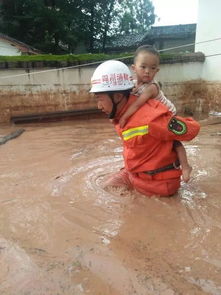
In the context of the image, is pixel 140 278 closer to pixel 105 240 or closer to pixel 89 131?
pixel 105 240

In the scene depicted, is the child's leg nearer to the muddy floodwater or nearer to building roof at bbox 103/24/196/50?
the muddy floodwater

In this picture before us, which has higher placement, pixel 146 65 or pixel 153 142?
pixel 146 65

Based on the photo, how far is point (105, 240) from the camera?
2363 millimetres

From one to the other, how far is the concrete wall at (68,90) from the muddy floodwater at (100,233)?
3.61 metres

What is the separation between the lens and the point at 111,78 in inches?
110

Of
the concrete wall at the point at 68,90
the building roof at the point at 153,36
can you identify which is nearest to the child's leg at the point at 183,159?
the concrete wall at the point at 68,90

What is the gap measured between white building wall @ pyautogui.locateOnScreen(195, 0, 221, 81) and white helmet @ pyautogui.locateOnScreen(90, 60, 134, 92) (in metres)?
6.55

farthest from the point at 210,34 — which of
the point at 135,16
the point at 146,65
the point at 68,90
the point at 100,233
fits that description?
the point at 135,16

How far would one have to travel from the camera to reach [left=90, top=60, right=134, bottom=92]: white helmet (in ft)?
9.16

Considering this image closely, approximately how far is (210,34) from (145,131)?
7.21 m

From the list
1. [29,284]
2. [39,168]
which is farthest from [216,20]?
[29,284]

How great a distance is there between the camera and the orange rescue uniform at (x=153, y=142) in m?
2.80

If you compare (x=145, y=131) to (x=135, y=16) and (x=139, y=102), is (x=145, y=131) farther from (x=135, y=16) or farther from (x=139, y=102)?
(x=135, y=16)

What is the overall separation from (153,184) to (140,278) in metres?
1.25
